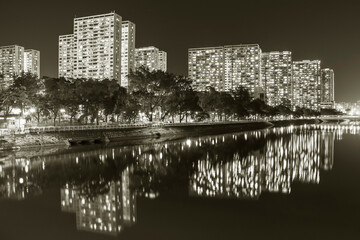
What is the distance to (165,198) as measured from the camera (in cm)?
2139

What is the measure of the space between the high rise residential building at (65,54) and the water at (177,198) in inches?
5492

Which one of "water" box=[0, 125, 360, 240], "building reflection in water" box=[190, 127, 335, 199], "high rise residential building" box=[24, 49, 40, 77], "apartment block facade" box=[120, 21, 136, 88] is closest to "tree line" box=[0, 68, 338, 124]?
"water" box=[0, 125, 360, 240]

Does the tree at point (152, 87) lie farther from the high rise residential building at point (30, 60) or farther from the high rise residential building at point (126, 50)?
the high rise residential building at point (30, 60)

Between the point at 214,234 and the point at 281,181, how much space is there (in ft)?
39.8

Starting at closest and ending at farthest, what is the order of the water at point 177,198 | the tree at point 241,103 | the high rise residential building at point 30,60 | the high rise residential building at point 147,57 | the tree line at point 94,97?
the water at point 177,198 < the tree line at point 94,97 < the tree at point 241,103 < the high rise residential building at point 30,60 < the high rise residential building at point 147,57

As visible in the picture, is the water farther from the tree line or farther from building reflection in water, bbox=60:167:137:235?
the tree line

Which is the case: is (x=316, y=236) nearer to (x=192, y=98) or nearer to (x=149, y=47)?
(x=192, y=98)

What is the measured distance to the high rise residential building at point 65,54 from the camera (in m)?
168

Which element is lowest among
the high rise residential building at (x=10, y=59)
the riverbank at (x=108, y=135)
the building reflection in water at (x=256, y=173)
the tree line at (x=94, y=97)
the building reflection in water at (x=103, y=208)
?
the building reflection in water at (x=103, y=208)

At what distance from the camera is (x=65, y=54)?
570ft

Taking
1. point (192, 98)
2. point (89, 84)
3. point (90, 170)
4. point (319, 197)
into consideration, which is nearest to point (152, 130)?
point (89, 84)

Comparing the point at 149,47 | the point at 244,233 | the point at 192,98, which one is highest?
the point at 149,47

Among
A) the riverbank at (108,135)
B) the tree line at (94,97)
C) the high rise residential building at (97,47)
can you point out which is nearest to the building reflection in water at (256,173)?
the riverbank at (108,135)

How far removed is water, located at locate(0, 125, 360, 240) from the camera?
16.1 meters
